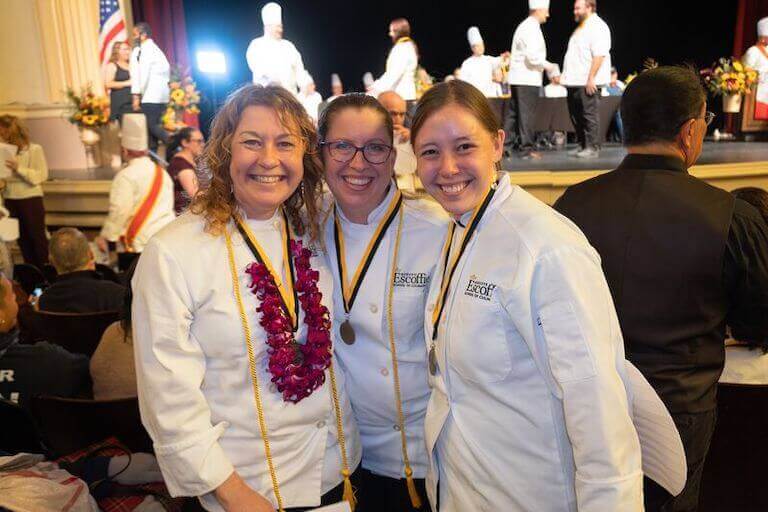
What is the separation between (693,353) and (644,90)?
740mm

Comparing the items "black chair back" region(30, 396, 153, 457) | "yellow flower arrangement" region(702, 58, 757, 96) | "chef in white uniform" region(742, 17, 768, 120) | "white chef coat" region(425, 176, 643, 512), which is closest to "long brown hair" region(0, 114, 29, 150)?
"black chair back" region(30, 396, 153, 457)

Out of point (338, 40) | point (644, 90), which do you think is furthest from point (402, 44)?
point (338, 40)

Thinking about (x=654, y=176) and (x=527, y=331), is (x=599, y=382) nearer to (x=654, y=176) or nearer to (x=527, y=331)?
(x=527, y=331)

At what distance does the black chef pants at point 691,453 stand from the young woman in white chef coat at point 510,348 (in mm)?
509

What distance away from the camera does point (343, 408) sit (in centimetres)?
146

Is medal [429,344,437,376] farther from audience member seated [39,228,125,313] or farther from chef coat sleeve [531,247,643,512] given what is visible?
audience member seated [39,228,125,313]

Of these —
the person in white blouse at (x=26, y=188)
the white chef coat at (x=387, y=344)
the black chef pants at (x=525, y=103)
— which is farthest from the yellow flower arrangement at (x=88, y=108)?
the white chef coat at (x=387, y=344)

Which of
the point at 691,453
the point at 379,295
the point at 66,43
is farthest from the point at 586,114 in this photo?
the point at 66,43

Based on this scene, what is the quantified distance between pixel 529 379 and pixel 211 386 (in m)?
0.70

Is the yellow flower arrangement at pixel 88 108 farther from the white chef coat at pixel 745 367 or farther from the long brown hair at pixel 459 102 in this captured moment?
the white chef coat at pixel 745 367

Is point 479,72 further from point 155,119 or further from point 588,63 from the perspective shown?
point 155,119

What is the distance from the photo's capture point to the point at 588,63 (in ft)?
20.2

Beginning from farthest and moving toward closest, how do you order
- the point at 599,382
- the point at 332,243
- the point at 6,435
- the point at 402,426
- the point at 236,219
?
the point at 6,435, the point at 332,243, the point at 402,426, the point at 236,219, the point at 599,382

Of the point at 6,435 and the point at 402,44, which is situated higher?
the point at 402,44
